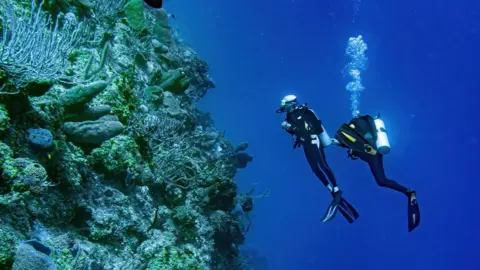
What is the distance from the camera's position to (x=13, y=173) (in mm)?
2471

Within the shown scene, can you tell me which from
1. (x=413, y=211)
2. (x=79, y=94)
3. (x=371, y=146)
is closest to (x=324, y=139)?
(x=371, y=146)

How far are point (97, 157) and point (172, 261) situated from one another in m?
1.45

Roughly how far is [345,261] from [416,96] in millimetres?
36588

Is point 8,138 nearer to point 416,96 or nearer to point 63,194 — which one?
point 63,194

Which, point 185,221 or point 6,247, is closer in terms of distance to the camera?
point 6,247

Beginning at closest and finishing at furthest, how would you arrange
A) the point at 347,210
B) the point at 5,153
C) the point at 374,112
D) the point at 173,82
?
1. the point at 5,153
2. the point at 347,210
3. the point at 173,82
4. the point at 374,112

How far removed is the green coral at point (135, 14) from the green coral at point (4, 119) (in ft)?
17.1

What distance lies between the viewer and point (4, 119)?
260 centimetres

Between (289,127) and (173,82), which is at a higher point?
(173,82)

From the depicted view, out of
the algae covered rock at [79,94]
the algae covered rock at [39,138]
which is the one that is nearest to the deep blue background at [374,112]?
the algae covered rock at [79,94]

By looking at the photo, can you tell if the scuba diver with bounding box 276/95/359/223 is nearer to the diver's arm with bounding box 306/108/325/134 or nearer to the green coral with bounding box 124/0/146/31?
the diver's arm with bounding box 306/108/325/134

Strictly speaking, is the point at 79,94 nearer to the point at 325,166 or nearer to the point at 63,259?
the point at 63,259

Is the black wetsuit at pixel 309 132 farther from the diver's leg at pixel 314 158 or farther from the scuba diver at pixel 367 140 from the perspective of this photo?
the scuba diver at pixel 367 140

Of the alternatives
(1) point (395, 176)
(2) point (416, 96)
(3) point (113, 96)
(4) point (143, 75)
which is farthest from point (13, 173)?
(1) point (395, 176)
